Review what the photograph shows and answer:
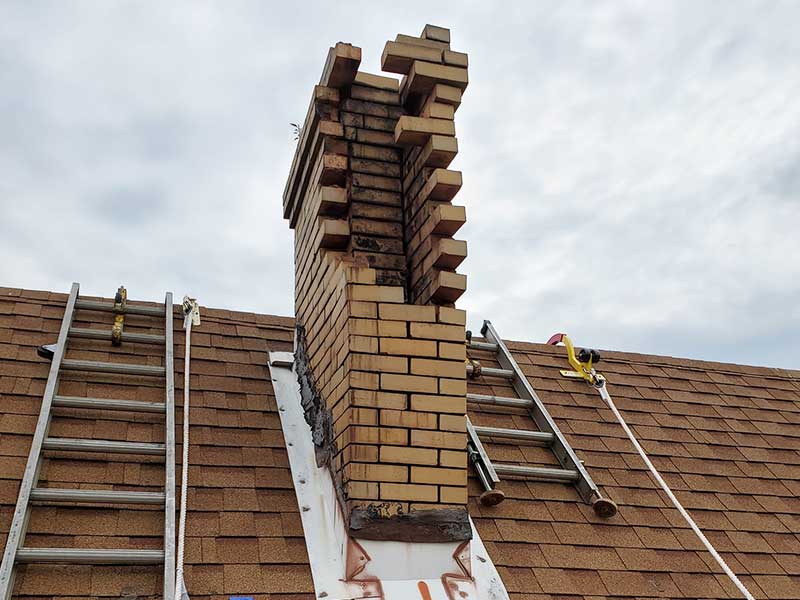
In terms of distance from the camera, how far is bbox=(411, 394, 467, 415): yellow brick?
139 inches

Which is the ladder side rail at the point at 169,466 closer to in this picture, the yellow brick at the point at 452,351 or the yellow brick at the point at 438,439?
the yellow brick at the point at 438,439

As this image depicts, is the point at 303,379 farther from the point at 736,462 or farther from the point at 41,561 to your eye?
the point at 736,462

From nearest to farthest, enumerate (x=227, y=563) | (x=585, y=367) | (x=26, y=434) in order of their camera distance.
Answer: (x=227, y=563)
(x=26, y=434)
(x=585, y=367)

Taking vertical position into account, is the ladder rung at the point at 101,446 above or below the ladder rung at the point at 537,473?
above

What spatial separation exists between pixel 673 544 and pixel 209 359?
8.44ft

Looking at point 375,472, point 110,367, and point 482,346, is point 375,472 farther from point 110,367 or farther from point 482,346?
point 482,346

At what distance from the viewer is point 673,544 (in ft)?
13.6

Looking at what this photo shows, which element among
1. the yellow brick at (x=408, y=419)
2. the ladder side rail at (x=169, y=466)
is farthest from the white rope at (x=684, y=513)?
the ladder side rail at (x=169, y=466)

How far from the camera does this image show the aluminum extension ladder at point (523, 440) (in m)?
4.16

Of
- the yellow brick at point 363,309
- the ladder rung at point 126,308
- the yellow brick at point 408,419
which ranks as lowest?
the yellow brick at point 408,419

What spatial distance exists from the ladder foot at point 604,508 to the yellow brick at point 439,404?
1053 mm

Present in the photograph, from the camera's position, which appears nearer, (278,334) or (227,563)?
(227,563)

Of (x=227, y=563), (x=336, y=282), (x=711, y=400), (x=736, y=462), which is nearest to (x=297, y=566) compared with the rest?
(x=227, y=563)

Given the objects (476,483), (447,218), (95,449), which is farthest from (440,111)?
(95,449)
